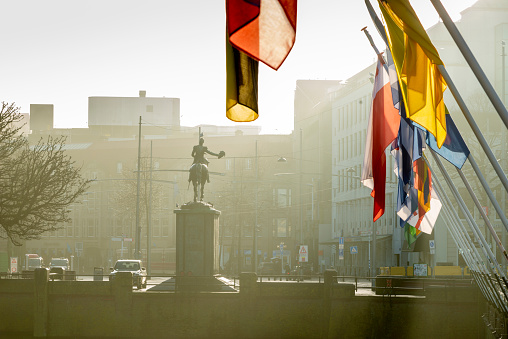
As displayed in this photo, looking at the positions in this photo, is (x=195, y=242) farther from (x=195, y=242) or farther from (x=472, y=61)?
(x=472, y=61)

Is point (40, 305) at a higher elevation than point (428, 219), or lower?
lower

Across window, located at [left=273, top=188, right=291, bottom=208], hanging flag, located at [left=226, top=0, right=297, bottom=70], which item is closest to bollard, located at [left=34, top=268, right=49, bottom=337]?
hanging flag, located at [left=226, top=0, right=297, bottom=70]

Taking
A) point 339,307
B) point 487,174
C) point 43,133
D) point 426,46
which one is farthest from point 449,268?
point 43,133

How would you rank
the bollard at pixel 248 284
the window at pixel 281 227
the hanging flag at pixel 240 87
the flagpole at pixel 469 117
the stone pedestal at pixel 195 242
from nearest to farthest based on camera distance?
the hanging flag at pixel 240 87, the flagpole at pixel 469 117, the bollard at pixel 248 284, the stone pedestal at pixel 195 242, the window at pixel 281 227

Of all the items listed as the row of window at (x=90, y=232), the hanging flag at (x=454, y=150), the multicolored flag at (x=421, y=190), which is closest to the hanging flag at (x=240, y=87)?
the hanging flag at (x=454, y=150)

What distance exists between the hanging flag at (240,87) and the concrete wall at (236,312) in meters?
26.7

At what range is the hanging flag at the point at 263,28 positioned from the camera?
11.0 m

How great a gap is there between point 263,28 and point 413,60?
9.94ft

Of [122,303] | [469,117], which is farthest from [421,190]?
[122,303]

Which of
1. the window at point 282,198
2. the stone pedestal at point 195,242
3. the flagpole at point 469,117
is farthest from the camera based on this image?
the window at point 282,198

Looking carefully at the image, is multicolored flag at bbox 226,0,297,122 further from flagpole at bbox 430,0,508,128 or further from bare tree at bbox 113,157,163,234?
bare tree at bbox 113,157,163,234

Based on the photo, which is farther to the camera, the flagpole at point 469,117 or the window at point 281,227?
the window at point 281,227

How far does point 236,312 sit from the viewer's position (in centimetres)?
3853

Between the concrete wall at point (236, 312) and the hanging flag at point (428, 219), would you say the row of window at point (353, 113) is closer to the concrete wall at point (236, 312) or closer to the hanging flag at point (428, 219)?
the concrete wall at point (236, 312)
